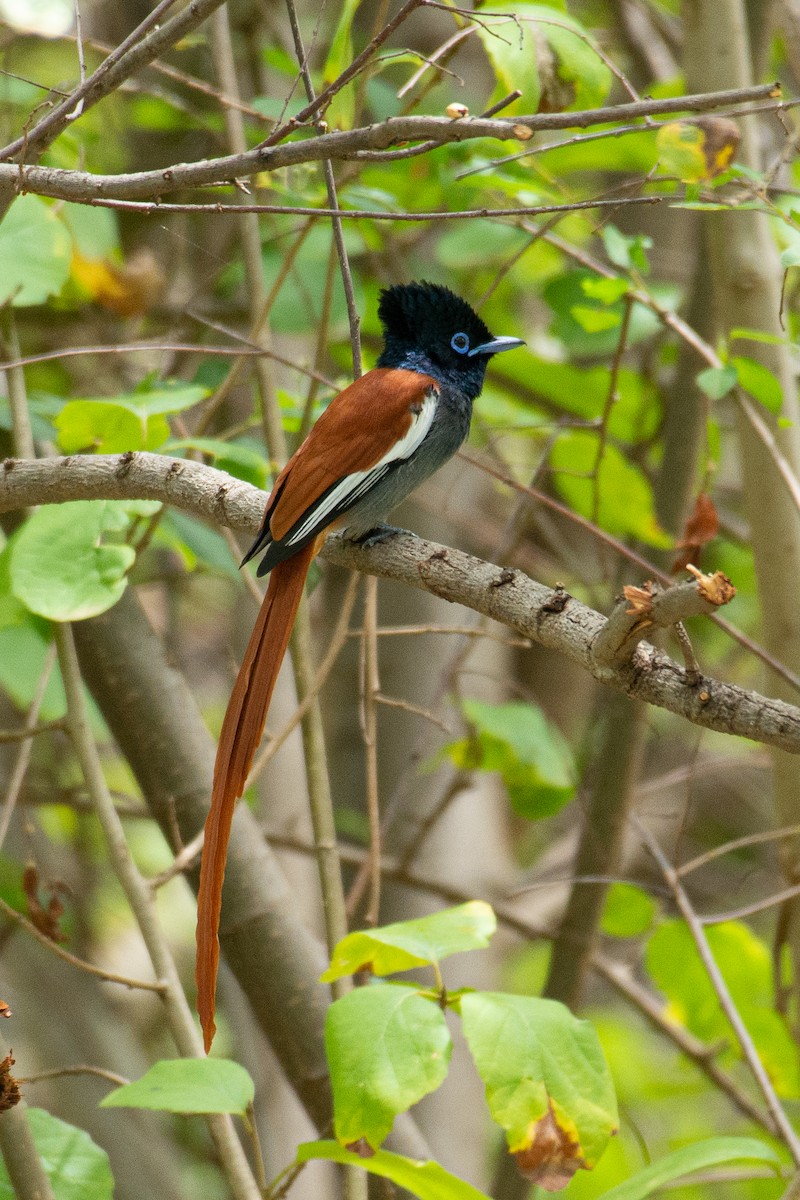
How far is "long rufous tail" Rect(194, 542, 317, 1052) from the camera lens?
186 centimetres

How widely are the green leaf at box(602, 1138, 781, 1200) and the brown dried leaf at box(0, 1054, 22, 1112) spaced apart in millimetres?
871

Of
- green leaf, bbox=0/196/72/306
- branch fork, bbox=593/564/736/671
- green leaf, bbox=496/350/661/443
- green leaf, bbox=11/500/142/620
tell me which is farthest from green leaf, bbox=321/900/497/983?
green leaf, bbox=496/350/661/443

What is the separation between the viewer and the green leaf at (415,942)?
68.1 inches

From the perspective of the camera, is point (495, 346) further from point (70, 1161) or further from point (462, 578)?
point (70, 1161)

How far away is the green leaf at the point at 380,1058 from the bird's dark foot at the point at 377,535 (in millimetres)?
875

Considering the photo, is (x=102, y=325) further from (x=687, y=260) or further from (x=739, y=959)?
(x=739, y=959)

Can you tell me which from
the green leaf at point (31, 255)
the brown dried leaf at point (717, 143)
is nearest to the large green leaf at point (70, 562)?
→ the green leaf at point (31, 255)

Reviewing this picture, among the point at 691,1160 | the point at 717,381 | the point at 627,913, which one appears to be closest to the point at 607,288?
the point at 717,381

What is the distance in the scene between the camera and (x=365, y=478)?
8.32ft

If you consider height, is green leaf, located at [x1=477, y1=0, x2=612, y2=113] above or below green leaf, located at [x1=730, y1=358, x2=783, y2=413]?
above

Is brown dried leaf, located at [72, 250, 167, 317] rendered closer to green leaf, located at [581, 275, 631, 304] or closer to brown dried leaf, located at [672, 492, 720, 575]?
green leaf, located at [581, 275, 631, 304]

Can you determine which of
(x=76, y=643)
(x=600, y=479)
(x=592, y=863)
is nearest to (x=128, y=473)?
(x=76, y=643)

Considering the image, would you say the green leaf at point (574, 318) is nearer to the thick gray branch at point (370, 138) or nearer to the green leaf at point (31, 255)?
the green leaf at point (31, 255)

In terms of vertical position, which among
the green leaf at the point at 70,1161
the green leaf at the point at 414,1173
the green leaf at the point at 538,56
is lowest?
the green leaf at the point at 70,1161
